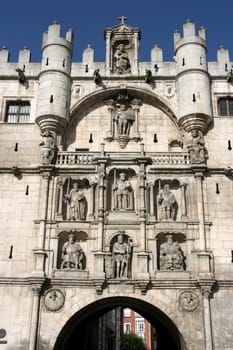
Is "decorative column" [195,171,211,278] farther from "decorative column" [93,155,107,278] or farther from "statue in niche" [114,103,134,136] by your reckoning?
"statue in niche" [114,103,134,136]

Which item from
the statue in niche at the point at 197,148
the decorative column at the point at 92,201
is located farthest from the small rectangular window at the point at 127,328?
the statue in niche at the point at 197,148

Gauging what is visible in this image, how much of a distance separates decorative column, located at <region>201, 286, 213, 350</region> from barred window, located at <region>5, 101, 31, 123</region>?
1007cm

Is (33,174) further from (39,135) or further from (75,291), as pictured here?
(75,291)

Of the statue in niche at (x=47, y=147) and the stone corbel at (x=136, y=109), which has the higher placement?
the stone corbel at (x=136, y=109)

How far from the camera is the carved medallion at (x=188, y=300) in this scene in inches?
627

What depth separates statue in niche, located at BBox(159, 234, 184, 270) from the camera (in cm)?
1653

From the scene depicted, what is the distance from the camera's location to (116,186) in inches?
705

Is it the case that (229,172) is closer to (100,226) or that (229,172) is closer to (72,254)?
(100,226)

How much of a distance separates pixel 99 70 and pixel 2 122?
476 centimetres

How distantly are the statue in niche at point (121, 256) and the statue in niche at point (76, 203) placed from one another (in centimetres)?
172

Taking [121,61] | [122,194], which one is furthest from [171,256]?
[121,61]

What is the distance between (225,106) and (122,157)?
5166mm

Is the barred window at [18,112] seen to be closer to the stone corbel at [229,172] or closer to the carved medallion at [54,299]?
the carved medallion at [54,299]

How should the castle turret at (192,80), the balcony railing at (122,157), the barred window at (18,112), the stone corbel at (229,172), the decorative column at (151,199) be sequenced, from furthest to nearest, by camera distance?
the barred window at (18,112)
the castle turret at (192,80)
the balcony railing at (122,157)
the stone corbel at (229,172)
the decorative column at (151,199)
